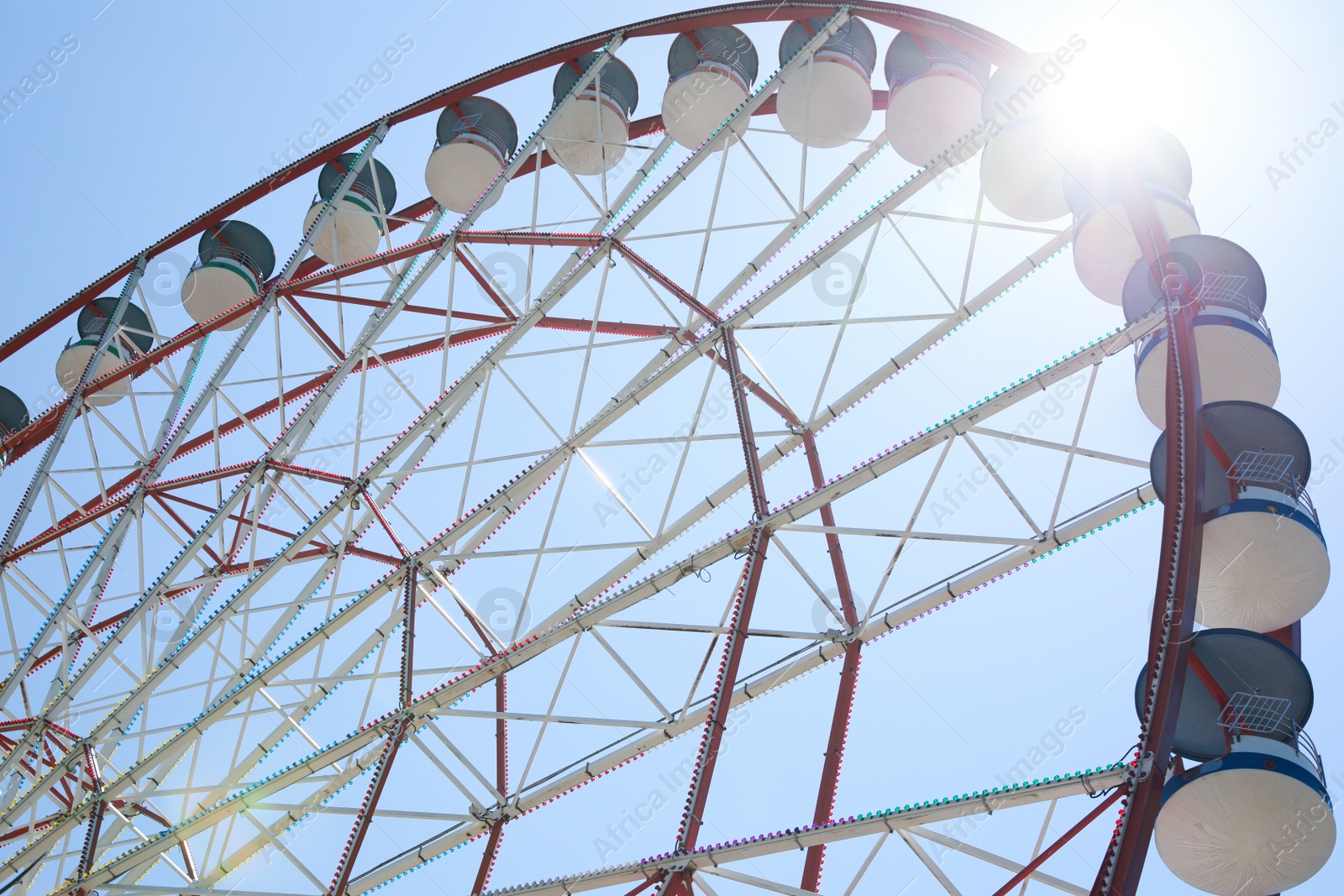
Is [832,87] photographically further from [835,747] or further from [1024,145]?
[835,747]

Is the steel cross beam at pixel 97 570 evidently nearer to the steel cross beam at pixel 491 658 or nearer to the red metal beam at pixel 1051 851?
the steel cross beam at pixel 491 658

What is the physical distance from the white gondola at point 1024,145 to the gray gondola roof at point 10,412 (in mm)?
13780

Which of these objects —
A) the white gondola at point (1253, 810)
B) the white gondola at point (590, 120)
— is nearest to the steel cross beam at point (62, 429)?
the white gondola at point (590, 120)

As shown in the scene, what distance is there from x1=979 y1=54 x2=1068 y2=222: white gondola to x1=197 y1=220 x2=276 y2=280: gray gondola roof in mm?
9049

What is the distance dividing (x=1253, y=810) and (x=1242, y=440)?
2.16 metres

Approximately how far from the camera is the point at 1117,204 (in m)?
8.80

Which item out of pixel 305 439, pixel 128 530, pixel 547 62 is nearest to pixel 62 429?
pixel 128 530

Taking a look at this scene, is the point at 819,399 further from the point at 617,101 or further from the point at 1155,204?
the point at 617,101

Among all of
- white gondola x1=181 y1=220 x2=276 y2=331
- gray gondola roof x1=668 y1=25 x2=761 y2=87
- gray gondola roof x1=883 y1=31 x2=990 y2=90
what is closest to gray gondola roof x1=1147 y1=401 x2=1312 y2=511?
gray gondola roof x1=883 y1=31 x2=990 y2=90

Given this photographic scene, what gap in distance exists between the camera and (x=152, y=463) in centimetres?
1237

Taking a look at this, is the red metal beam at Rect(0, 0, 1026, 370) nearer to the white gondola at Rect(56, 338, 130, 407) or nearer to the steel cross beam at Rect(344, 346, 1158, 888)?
the white gondola at Rect(56, 338, 130, 407)

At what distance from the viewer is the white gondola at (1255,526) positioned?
21.9 feet

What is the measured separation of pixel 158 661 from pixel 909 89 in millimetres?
8846

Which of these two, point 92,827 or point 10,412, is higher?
point 10,412
